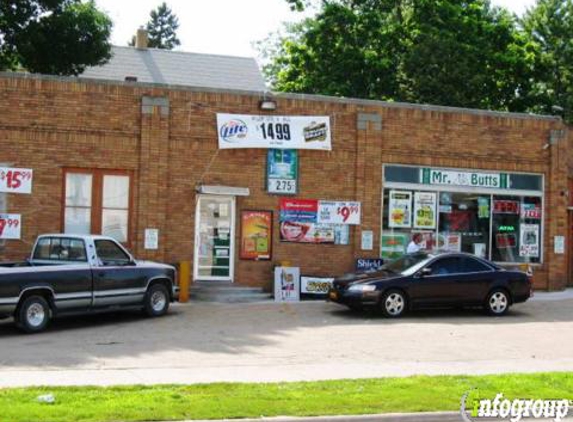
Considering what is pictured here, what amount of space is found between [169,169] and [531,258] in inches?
414

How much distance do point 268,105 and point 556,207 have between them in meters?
8.81

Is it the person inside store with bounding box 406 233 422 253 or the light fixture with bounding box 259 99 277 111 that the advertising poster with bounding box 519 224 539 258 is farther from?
the light fixture with bounding box 259 99 277 111

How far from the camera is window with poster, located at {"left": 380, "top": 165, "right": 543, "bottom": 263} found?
2123cm

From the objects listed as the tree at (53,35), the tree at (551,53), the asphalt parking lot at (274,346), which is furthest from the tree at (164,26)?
the asphalt parking lot at (274,346)

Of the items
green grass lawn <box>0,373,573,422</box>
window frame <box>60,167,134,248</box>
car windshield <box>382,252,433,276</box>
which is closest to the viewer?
green grass lawn <box>0,373,573,422</box>

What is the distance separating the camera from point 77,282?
1447cm

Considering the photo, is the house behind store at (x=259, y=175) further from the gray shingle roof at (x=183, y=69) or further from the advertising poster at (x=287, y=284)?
the gray shingle roof at (x=183, y=69)

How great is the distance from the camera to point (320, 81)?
115 ft

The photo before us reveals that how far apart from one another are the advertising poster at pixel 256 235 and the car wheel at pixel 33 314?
682 cm

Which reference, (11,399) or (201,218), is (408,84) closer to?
(201,218)

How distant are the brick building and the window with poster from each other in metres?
0.03

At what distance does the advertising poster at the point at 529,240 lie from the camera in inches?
880

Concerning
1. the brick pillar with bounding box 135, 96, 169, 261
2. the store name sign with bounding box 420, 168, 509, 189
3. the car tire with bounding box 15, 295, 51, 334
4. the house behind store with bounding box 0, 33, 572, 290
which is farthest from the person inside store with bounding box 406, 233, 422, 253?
the car tire with bounding box 15, 295, 51, 334

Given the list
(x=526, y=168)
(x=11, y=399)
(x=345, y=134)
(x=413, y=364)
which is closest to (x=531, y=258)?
(x=526, y=168)
